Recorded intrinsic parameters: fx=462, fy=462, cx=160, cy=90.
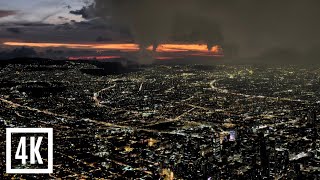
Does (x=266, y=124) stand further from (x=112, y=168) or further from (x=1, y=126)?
(x=1, y=126)

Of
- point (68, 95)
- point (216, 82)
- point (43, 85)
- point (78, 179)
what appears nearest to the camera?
point (78, 179)

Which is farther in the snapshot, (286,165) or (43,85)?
(43,85)

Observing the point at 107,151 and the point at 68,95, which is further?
the point at 68,95

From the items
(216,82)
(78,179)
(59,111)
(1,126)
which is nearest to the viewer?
(78,179)

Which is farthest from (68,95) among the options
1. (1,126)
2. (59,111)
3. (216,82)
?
(216,82)

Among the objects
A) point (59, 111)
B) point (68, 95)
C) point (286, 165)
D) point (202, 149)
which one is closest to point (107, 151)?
point (202, 149)

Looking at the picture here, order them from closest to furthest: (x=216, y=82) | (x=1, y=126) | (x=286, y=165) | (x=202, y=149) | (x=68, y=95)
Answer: (x=286, y=165), (x=202, y=149), (x=1, y=126), (x=68, y=95), (x=216, y=82)

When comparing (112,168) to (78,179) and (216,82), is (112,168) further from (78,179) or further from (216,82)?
(216,82)

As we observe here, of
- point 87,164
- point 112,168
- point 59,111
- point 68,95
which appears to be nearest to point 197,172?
point 112,168

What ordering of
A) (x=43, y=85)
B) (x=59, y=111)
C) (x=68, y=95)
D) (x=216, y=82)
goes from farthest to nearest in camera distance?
(x=216, y=82)
(x=43, y=85)
(x=68, y=95)
(x=59, y=111)
